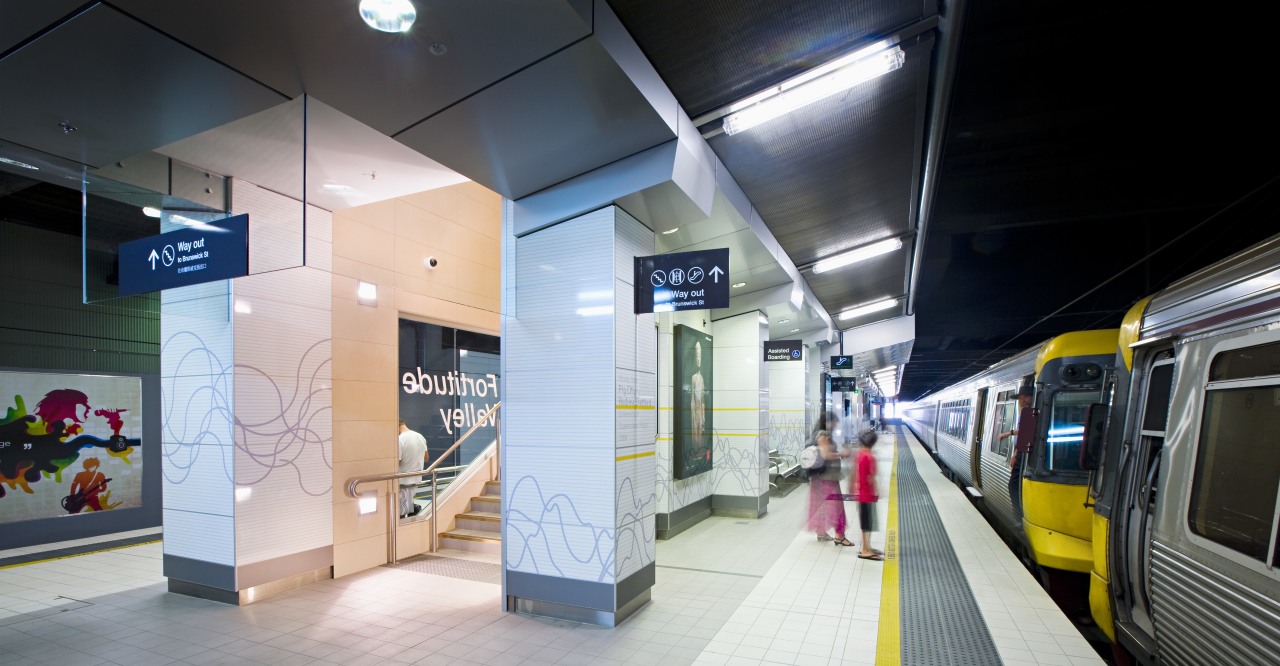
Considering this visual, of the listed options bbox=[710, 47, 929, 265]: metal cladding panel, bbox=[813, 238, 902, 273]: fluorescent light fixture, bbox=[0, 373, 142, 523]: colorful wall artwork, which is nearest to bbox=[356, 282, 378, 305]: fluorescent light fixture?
bbox=[710, 47, 929, 265]: metal cladding panel

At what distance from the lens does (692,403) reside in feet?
30.2

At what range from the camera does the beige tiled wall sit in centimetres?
671

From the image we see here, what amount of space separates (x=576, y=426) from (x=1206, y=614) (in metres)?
3.86

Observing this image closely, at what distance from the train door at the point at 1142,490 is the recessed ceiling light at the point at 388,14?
452 centimetres

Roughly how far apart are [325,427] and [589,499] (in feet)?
10.4

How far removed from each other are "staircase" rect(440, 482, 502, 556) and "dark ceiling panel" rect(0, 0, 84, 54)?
5.90 meters

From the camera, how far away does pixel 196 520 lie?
19.1 feet

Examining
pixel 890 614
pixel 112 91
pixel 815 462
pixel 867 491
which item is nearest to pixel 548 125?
pixel 112 91

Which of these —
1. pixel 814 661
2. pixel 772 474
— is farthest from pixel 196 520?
pixel 772 474

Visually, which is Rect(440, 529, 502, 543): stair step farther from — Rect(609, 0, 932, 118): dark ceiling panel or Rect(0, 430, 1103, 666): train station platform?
Rect(609, 0, 932, 118): dark ceiling panel

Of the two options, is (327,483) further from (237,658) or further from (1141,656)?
(1141,656)

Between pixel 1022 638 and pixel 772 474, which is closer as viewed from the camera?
pixel 1022 638

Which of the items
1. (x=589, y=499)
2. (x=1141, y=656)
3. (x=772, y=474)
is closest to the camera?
(x=1141, y=656)

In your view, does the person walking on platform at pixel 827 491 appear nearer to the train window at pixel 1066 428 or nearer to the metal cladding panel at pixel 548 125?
the train window at pixel 1066 428
